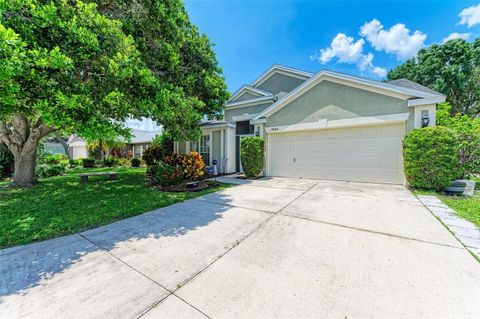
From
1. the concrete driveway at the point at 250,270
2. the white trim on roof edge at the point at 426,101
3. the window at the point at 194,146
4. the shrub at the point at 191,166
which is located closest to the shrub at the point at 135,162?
the window at the point at 194,146

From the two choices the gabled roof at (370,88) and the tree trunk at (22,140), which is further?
the tree trunk at (22,140)

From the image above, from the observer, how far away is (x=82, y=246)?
10.9 feet

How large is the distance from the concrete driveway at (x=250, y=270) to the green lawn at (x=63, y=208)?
1.87 ft

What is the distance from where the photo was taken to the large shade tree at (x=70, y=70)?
11.7 ft

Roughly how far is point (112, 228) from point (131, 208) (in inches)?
52.4

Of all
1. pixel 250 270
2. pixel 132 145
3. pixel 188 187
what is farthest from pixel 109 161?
pixel 250 270

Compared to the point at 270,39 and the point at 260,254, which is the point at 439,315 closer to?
the point at 260,254

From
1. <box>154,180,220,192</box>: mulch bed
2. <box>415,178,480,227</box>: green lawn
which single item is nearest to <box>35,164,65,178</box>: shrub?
<box>154,180,220,192</box>: mulch bed

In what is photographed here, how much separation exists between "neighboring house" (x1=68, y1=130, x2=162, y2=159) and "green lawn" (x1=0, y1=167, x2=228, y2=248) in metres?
14.9

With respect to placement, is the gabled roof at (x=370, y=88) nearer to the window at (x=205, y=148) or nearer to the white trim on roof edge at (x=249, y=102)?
the white trim on roof edge at (x=249, y=102)

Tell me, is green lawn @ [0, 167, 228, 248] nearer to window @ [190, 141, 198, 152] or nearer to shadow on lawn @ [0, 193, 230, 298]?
shadow on lawn @ [0, 193, 230, 298]

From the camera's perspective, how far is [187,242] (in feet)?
Result: 11.3

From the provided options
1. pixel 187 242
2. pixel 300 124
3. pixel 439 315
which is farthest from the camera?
pixel 300 124

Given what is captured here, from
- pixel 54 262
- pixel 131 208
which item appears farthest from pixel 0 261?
pixel 131 208
